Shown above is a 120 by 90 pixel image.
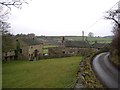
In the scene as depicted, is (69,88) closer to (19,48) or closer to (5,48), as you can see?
(5,48)

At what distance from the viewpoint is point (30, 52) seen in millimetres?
78000

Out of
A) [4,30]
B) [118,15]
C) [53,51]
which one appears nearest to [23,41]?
[53,51]

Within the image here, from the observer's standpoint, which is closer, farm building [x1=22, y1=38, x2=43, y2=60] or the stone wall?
farm building [x1=22, y1=38, x2=43, y2=60]

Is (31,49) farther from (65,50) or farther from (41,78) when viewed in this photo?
(41,78)

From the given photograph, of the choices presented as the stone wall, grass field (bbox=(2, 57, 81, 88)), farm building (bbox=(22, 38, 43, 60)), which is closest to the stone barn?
farm building (bbox=(22, 38, 43, 60))

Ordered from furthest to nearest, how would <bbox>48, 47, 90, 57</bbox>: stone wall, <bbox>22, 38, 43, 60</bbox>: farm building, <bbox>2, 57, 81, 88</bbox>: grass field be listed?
<bbox>48, 47, 90, 57</bbox>: stone wall → <bbox>22, 38, 43, 60</bbox>: farm building → <bbox>2, 57, 81, 88</bbox>: grass field

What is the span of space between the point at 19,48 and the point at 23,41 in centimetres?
524

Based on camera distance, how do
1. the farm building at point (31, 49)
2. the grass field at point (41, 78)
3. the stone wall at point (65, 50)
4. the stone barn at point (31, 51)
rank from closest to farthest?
the grass field at point (41, 78)
the stone barn at point (31, 51)
the farm building at point (31, 49)
the stone wall at point (65, 50)

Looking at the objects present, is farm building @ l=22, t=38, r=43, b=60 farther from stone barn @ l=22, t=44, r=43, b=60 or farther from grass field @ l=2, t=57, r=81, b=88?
grass field @ l=2, t=57, r=81, b=88

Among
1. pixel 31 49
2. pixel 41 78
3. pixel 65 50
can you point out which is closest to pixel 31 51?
pixel 31 49

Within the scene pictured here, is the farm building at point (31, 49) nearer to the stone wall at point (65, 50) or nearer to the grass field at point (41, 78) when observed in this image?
the stone wall at point (65, 50)

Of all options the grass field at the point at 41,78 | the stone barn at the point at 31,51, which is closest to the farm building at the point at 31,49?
the stone barn at the point at 31,51

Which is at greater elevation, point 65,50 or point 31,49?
point 31,49

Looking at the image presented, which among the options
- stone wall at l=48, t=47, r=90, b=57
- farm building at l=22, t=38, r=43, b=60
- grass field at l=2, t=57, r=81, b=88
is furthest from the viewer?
stone wall at l=48, t=47, r=90, b=57
